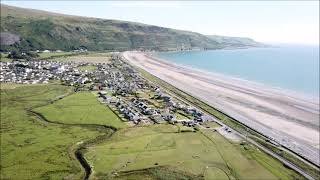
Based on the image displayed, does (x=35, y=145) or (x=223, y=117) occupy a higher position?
(x=223, y=117)

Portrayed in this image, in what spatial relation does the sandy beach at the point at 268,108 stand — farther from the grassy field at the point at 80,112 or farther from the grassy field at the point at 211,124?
the grassy field at the point at 80,112

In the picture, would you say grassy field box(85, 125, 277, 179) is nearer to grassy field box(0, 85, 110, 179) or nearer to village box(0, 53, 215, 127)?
grassy field box(0, 85, 110, 179)

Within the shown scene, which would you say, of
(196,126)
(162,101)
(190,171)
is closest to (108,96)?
(162,101)

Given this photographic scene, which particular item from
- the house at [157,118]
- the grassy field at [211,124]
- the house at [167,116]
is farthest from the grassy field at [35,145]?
the grassy field at [211,124]

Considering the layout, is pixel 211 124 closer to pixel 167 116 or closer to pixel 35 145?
pixel 167 116

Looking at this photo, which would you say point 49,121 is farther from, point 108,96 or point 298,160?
point 298,160

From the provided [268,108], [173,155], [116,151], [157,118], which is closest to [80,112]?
[157,118]
